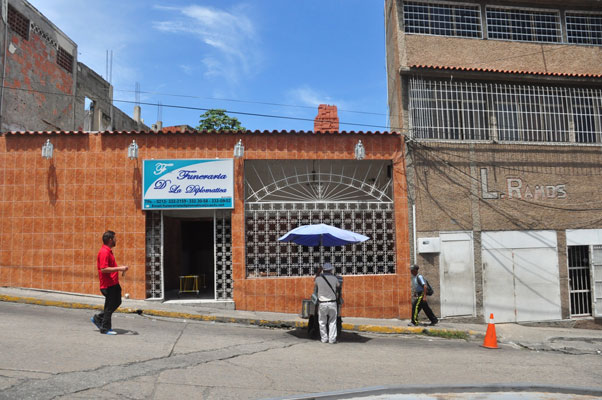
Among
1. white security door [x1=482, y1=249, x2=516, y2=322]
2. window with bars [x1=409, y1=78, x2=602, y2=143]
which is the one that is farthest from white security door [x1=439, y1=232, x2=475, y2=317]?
window with bars [x1=409, y1=78, x2=602, y2=143]

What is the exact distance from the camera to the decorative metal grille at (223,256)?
1130 cm

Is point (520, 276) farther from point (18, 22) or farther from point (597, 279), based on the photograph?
point (18, 22)

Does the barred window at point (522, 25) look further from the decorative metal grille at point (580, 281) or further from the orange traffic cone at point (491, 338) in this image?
the orange traffic cone at point (491, 338)

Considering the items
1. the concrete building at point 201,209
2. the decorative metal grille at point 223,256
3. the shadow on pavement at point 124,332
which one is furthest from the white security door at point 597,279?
the shadow on pavement at point 124,332

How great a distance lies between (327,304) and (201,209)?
4.27 meters

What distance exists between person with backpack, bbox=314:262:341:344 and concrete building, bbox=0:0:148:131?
1067cm

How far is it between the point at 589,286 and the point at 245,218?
8787 millimetres

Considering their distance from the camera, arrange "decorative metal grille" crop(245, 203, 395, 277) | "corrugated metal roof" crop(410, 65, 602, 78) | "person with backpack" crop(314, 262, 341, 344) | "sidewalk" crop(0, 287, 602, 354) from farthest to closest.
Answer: "corrugated metal roof" crop(410, 65, 602, 78) → "decorative metal grille" crop(245, 203, 395, 277) → "sidewalk" crop(0, 287, 602, 354) → "person with backpack" crop(314, 262, 341, 344)

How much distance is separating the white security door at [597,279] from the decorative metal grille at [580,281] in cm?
12

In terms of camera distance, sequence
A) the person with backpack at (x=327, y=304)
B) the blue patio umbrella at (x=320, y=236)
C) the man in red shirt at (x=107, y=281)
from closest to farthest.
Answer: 1. the man in red shirt at (x=107, y=281)
2. the person with backpack at (x=327, y=304)
3. the blue patio umbrella at (x=320, y=236)

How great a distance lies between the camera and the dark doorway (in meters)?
13.5

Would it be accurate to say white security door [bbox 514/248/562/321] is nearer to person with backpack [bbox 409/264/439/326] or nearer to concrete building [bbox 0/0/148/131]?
person with backpack [bbox 409/264/439/326]

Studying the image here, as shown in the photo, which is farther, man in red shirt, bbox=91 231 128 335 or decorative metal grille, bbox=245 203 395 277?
decorative metal grille, bbox=245 203 395 277

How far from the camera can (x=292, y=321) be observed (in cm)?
1000
